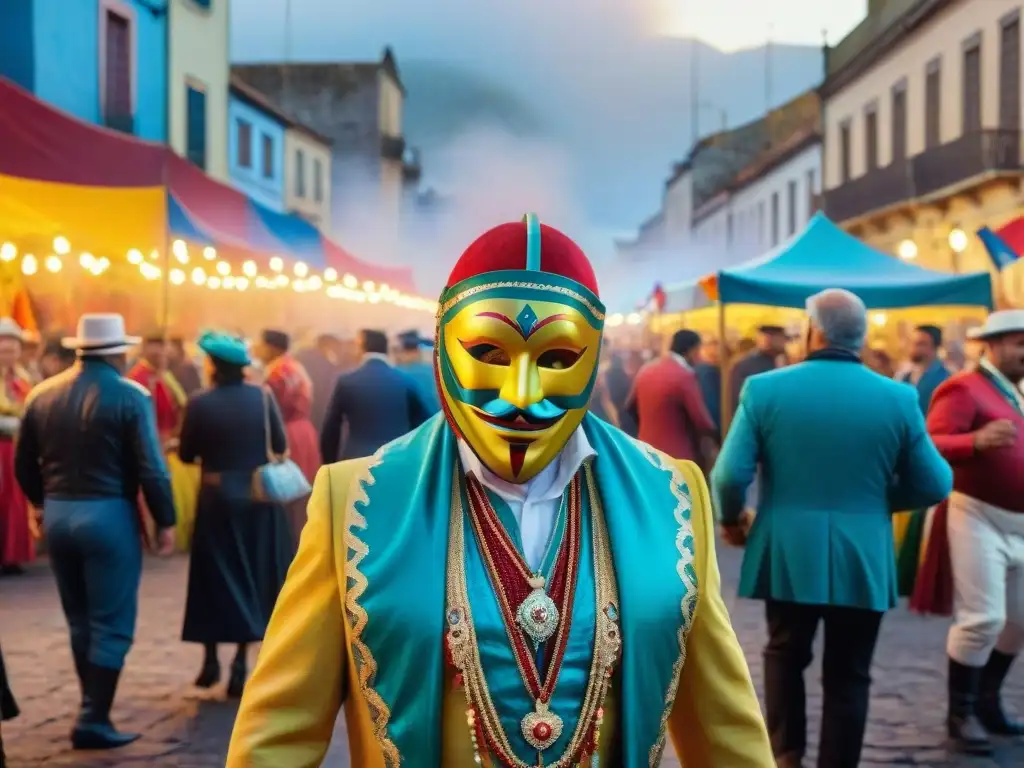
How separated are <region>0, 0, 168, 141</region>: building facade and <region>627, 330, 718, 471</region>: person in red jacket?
12033mm

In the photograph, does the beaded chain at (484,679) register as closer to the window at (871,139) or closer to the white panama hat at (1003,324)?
the white panama hat at (1003,324)

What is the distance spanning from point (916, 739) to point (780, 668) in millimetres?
1186

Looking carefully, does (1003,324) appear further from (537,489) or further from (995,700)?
(537,489)

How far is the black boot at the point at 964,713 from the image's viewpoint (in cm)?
560

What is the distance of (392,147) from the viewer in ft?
169

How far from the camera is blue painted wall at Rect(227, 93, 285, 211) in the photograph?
→ 105 ft

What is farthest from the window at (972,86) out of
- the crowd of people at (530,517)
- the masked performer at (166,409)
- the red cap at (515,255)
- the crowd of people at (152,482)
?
the red cap at (515,255)

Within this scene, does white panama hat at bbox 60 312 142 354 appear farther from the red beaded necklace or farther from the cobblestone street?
the red beaded necklace

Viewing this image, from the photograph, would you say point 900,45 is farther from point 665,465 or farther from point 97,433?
point 665,465

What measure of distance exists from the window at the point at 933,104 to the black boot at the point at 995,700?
2170 centimetres

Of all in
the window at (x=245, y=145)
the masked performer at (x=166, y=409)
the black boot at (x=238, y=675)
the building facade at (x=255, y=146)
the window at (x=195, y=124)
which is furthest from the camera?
the window at (x=245, y=145)

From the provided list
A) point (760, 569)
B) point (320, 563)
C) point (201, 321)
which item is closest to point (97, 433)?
point (760, 569)

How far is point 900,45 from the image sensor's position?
28.4m

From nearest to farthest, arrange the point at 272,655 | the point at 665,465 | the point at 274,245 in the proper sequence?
the point at 272,655 → the point at 665,465 → the point at 274,245
